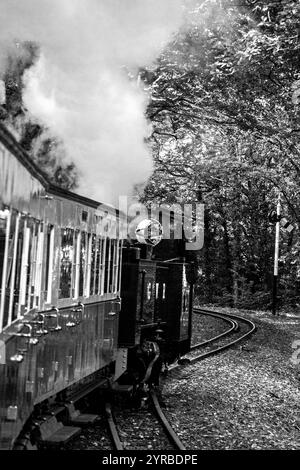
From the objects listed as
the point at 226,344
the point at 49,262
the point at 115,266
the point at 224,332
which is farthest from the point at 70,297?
the point at 224,332

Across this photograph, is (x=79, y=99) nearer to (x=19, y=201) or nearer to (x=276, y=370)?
(x=276, y=370)

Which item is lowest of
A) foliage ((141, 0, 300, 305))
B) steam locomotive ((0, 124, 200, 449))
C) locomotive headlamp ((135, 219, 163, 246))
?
steam locomotive ((0, 124, 200, 449))

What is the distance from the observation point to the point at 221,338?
51.7 ft

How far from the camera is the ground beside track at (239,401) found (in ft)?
23.5

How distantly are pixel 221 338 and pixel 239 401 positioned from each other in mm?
6608

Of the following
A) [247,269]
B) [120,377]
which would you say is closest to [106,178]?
[120,377]

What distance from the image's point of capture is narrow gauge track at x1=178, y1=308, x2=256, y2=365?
12.8m

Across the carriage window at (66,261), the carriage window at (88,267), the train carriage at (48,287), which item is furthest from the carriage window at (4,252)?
the carriage window at (88,267)

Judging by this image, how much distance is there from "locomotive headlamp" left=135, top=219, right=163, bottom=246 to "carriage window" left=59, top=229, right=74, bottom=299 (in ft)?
10.0

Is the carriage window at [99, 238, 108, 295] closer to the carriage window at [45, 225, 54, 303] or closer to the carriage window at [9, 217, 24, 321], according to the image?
the carriage window at [45, 225, 54, 303]

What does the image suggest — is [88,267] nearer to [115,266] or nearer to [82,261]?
[82,261]

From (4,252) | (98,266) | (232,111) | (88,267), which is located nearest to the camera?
(4,252)

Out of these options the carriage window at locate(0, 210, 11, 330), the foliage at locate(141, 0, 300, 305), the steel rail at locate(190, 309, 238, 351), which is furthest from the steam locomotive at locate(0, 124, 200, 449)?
the steel rail at locate(190, 309, 238, 351)
